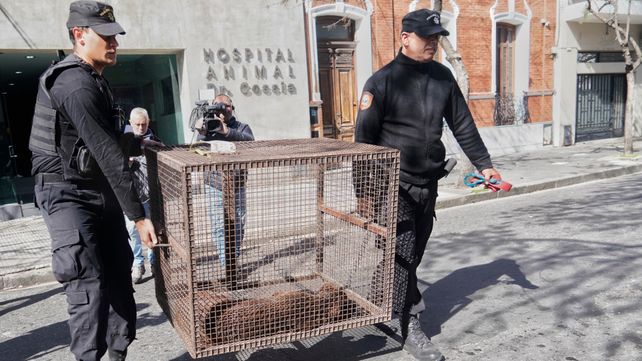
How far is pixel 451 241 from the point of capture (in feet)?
20.5

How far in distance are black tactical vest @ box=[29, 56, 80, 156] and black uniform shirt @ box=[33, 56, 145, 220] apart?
0.09ft

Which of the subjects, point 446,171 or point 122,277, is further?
point 446,171

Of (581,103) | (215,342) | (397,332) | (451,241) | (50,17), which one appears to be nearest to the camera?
(215,342)

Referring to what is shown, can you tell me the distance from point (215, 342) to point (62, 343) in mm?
1739

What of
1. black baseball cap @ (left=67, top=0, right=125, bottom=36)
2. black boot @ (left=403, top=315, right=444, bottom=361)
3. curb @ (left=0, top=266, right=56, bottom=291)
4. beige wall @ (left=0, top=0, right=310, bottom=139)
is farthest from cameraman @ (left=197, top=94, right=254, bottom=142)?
beige wall @ (left=0, top=0, right=310, bottom=139)

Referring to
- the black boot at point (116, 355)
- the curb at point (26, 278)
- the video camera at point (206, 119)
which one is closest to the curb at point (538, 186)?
the video camera at point (206, 119)

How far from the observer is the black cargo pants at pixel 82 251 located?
2.49 meters

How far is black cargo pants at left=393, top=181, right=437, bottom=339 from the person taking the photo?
3.23 meters

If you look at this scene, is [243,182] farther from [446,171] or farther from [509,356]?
[509,356]

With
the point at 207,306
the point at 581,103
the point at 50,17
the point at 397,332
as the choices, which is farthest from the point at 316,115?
the point at 581,103

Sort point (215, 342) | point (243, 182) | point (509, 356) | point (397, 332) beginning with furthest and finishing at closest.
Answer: point (397, 332), point (509, 356), point (243, 182), point (215, 342)

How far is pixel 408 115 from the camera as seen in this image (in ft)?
10.6

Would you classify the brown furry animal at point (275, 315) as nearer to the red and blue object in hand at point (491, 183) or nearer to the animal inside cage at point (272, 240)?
the animal inside cage at point (272, 240)

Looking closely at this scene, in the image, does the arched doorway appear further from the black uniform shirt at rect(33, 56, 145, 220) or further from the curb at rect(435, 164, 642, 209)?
the black uniform shirt at rect(33, 56, 145, 220)
